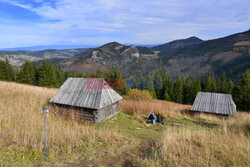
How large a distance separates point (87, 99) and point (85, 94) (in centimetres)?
70

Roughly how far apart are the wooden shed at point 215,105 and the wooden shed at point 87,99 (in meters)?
11.9

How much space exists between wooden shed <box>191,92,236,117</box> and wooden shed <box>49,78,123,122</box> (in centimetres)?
1187

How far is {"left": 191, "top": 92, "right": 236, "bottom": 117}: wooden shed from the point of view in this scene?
59.9 feet

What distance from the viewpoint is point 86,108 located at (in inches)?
527

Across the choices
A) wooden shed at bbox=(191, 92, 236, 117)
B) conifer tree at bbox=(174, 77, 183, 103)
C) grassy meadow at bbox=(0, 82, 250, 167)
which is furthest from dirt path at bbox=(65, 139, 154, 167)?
conifer tree at bbox=(174, 77, 183, 103)

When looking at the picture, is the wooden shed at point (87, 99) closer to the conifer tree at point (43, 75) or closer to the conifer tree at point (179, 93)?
the conifer tree at point (43, 75)

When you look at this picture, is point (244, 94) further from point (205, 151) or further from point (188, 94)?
point (205, 151)

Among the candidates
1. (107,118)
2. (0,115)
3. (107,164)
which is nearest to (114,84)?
(107,118)

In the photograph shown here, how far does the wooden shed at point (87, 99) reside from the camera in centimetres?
1299

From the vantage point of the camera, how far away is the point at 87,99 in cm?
1335

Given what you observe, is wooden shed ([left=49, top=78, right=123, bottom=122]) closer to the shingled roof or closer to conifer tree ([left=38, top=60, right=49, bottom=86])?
the shingled roof

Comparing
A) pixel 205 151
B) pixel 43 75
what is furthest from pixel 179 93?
pixel 205 151

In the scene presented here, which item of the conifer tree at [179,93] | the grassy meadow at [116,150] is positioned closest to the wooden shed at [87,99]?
the grassy meadow at [116,150]

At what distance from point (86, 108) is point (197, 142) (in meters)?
10.0
